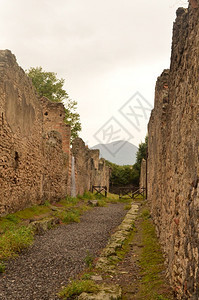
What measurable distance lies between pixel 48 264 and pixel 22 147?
193 inches

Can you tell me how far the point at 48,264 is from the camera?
4340mm

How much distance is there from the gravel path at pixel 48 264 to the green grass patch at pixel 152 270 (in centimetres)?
88

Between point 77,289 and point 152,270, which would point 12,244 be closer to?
point 77,289

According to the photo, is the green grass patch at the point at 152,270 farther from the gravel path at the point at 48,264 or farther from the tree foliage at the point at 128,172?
the tree foliage at the point at 128,172

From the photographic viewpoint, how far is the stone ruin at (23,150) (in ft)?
23.9

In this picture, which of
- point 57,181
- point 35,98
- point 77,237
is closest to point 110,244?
point 77,237

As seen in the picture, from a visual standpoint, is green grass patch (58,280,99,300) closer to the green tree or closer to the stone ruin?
the stone ruin

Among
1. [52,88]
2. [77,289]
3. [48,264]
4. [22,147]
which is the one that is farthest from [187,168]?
[52,88]

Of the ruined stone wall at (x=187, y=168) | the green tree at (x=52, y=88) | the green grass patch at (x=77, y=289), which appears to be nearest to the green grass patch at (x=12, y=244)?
the green grass patch at (x=77, y=289)

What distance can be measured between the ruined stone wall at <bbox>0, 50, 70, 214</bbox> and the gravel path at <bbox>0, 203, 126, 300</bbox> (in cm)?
189

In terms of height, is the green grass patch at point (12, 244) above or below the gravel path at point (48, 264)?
above

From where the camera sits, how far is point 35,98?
1005 cm

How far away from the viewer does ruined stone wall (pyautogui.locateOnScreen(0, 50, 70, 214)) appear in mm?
7273

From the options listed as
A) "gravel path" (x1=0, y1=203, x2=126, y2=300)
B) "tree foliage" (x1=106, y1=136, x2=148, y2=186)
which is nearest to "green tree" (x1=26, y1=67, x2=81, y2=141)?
"tree foliage" (x1=106, y1=136, x2=148, y2=186)
